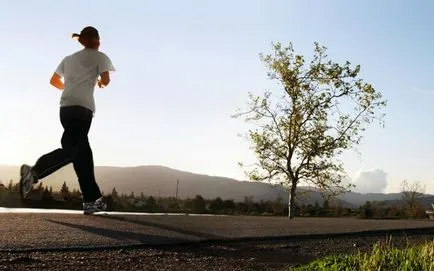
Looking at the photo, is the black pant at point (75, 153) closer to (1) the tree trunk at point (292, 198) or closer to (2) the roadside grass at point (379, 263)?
(2) the roadside grass at point (379, 263)

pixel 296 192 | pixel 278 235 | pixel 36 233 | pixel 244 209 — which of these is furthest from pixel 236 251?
pixel 244 209

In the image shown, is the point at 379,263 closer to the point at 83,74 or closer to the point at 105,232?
the point at 105,232

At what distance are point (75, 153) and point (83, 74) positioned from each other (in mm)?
1092

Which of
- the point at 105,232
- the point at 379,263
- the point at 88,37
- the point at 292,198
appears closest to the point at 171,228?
the point at 105,232

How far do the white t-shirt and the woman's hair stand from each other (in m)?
0.08

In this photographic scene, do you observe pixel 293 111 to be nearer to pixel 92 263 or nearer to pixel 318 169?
pixel 318 169

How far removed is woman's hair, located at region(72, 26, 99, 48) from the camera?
25.2 feet

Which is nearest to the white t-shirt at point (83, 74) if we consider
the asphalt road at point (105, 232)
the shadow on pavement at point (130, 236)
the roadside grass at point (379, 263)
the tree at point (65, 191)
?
the asphalt road at point (105, 232)

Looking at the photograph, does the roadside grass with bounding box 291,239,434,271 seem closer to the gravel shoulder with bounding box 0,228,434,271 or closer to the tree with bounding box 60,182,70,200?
the gravel shoulder with bounding box 0,228,434,271

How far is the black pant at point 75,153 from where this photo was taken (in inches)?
283

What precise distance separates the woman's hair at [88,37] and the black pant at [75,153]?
0.94 metres

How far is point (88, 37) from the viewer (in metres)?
7.69

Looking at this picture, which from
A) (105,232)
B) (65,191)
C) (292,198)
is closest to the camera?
(105,232)

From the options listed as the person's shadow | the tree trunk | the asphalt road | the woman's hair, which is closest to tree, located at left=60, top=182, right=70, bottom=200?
the tree trunk
